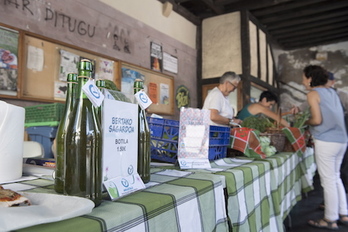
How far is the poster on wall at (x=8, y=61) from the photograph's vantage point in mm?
2320

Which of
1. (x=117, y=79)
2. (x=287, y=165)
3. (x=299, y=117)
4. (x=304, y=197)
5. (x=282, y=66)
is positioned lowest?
(x=304, y=197)

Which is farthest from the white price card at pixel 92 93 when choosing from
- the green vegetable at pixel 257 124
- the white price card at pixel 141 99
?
the green vegetable at pixel 257 124

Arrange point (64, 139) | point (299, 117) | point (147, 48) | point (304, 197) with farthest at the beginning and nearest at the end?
point (147, 48), point (304, 197), point (299, 117), point (64, 139)

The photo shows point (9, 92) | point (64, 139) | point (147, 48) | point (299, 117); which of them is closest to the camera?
point (64, 139)

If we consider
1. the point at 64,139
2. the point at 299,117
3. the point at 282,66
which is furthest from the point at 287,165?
the point at 282,66

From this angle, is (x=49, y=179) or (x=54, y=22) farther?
(x=54, y=22)

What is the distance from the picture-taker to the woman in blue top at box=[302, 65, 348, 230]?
2398 mm

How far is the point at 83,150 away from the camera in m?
0.59

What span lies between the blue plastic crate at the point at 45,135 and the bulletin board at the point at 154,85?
5.26ft

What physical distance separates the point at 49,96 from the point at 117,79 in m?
0.96

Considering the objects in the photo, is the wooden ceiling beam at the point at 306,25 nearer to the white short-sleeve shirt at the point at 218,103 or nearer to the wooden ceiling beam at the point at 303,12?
the wooden ceiling beam at the point at 303,12

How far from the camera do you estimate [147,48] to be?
4.05 meters

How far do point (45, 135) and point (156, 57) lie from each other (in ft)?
8.42

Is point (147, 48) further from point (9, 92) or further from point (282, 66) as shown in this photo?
point (282, 66)
